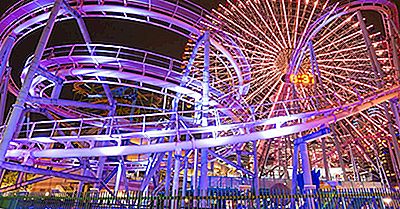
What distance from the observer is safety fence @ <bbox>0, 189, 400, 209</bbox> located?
10.1 metres

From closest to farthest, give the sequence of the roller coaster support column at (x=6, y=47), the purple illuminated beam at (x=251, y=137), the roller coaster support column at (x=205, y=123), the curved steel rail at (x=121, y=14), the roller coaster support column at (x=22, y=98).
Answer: the roller coaster support column at (x=22, y=98) → the roller coaster support column at (x=205, y=123) → the purple illuminated beam at (x=251, y=137) → the curved steel rail at (x=121, y=14) → the roller coaster support column at (x=6, y=47)

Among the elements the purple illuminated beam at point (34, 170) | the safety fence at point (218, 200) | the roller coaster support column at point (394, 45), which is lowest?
the safety fence at point (218, 200)

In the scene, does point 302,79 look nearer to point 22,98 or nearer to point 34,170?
point 22,98

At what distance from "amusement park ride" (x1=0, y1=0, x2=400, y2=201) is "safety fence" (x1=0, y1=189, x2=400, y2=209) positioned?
7.06 ft

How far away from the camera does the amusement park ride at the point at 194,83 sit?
42.7ft

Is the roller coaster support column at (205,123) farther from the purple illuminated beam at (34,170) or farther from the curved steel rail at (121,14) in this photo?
the purple illuminated beam at (34,170)

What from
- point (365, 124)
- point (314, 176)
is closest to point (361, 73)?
point (365, 124)

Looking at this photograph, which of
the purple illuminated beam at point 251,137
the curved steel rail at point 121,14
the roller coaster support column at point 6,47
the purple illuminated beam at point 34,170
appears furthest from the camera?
the roller coaster support column at point 6,47

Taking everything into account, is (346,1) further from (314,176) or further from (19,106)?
(19,106)

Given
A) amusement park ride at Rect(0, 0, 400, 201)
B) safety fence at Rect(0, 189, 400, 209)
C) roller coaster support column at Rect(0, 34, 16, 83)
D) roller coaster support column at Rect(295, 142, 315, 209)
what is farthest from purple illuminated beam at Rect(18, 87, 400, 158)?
roller coaster support column at Rect(0, 34, 16, 83)

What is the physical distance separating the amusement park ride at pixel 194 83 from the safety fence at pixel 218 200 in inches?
84.7

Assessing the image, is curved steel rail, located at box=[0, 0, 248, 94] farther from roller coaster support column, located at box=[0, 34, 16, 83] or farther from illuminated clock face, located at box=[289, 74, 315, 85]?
illuminated clock face, located at box=[289, 74, 315, 85]

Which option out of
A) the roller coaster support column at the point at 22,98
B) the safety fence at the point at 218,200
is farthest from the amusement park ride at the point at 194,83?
the safety fence at the point at 218,200

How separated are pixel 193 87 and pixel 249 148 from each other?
22285 mm
